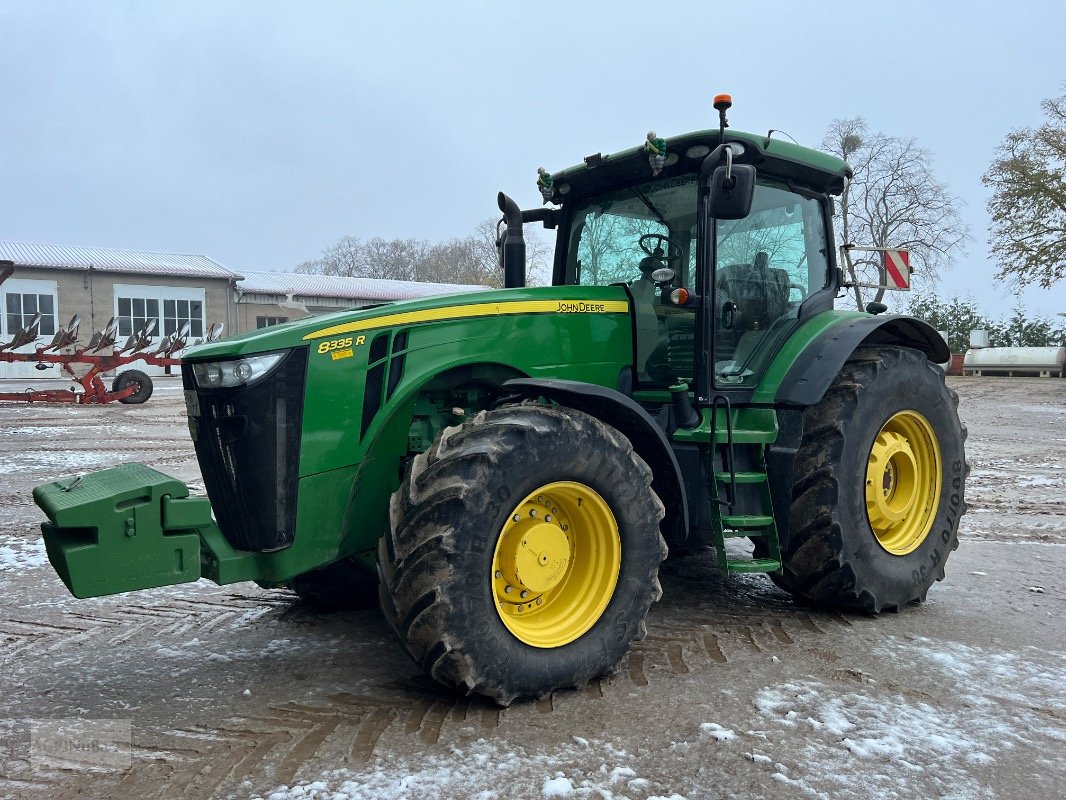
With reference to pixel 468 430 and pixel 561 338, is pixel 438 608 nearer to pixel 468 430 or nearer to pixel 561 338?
pixel 468 430

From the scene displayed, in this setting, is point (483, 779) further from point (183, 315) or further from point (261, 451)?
point (183, 315)

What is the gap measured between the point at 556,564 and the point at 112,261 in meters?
31.2

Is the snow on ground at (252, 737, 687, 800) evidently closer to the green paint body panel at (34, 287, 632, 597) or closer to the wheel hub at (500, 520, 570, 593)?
the wheel hub at (500, 520, 570, 593)

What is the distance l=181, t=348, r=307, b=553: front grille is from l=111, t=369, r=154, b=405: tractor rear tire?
55.4 feet

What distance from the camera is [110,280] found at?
94.6 ft

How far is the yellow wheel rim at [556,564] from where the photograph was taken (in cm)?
321

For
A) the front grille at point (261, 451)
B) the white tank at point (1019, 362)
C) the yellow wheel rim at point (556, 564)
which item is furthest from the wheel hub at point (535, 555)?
the white tank at point (1019, 362)

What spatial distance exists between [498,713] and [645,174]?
2.66 m

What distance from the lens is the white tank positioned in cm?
2467

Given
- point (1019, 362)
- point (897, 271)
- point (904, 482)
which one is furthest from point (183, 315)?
point (904, 482)

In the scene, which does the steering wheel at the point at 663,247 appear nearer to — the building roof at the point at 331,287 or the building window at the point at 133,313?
the building roof at the point at 331,287

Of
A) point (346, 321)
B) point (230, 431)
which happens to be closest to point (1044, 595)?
point (346, 321)

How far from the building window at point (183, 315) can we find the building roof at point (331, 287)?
1722mm

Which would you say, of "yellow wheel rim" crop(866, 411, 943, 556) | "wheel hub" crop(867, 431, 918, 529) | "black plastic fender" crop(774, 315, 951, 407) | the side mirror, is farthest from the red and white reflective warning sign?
the side mirror
